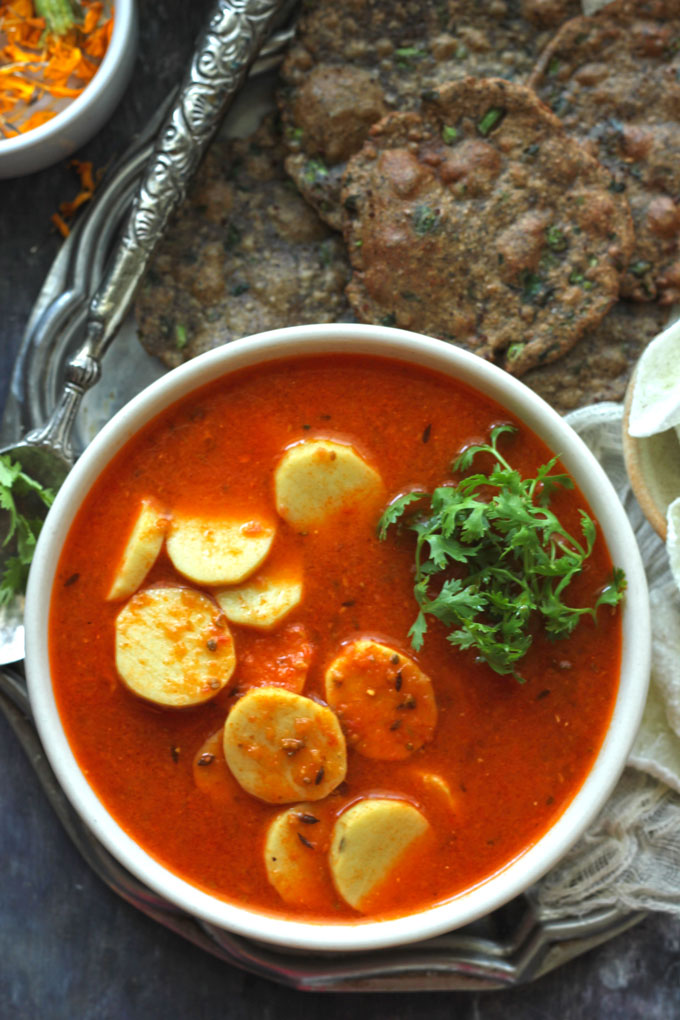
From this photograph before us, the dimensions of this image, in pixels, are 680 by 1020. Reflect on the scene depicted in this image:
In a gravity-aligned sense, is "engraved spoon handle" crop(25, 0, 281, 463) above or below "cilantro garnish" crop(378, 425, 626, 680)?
above

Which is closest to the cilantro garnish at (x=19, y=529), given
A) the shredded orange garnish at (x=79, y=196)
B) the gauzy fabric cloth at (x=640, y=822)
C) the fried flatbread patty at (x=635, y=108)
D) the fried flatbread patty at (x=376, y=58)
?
the shredded orange garnish at (x=79, y=196)

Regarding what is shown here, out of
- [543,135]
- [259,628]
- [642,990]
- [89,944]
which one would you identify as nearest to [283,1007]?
[89,944]

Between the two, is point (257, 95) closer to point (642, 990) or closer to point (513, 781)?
point (513, 781)

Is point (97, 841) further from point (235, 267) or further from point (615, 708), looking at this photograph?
point (235, 267)

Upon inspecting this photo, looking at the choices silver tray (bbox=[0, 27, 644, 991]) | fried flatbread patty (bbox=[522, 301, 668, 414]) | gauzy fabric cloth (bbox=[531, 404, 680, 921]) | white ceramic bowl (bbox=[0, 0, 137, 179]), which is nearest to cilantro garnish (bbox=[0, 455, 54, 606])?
silver tray (bbox=[0, 27, 644, 991])

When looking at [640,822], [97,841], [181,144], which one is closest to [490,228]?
[181,144]

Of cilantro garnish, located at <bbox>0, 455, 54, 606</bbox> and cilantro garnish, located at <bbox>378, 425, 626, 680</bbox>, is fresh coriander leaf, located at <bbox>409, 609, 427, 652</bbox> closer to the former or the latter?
cilantro garnish, located at <bbox>378, 425, 626, 680</bbox>

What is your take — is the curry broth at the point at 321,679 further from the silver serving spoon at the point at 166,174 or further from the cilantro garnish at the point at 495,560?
the silver serving spoon at the point at 166,174
